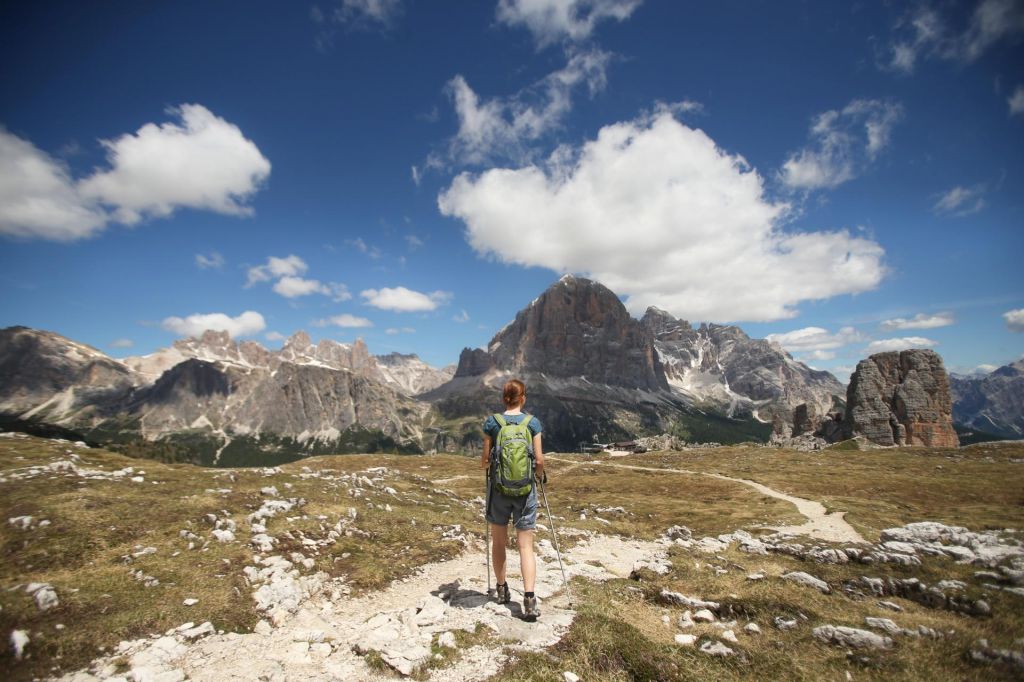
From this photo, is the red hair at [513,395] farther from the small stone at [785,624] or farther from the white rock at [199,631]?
the white rock at [199,631]

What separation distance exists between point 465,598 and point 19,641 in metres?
9.34

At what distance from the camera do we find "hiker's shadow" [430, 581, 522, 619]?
1112 centimetres

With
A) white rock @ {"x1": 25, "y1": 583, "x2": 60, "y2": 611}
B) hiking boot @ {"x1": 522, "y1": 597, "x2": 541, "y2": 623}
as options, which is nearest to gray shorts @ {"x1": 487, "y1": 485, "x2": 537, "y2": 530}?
hiking boot @ {"x1": 522, "y1": 597, "x2": 541, "y2": 623}

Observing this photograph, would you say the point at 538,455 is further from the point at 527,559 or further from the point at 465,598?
the point at 465,598

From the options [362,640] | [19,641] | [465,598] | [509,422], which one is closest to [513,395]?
[509,422]

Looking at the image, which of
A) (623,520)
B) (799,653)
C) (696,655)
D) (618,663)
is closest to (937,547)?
(799,653)

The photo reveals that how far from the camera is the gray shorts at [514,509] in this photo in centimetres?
1094

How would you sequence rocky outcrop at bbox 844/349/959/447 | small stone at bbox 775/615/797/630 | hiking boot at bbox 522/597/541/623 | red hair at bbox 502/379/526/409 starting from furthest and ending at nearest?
rocky outcrop at bbox 844/349/959/447 → red hair at bbox 502/379/526/409 → hiking boot at bbox 522/597/541/623 → small stone at bbox 775/615/797/630

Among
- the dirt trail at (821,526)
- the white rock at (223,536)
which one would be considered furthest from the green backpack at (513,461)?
the dirt trail at (821,526)

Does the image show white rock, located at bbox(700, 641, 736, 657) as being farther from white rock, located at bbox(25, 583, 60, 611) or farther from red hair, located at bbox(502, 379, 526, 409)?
white rock, located at bbox(25, 583, 60, 611)

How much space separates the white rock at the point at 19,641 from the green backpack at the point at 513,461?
9984 millimetres

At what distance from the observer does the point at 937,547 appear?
15.8m

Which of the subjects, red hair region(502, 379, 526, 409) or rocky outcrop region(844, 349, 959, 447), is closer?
red hair region(502, 379, 526, 409)

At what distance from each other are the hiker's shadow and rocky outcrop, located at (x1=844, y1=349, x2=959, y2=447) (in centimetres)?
13180
